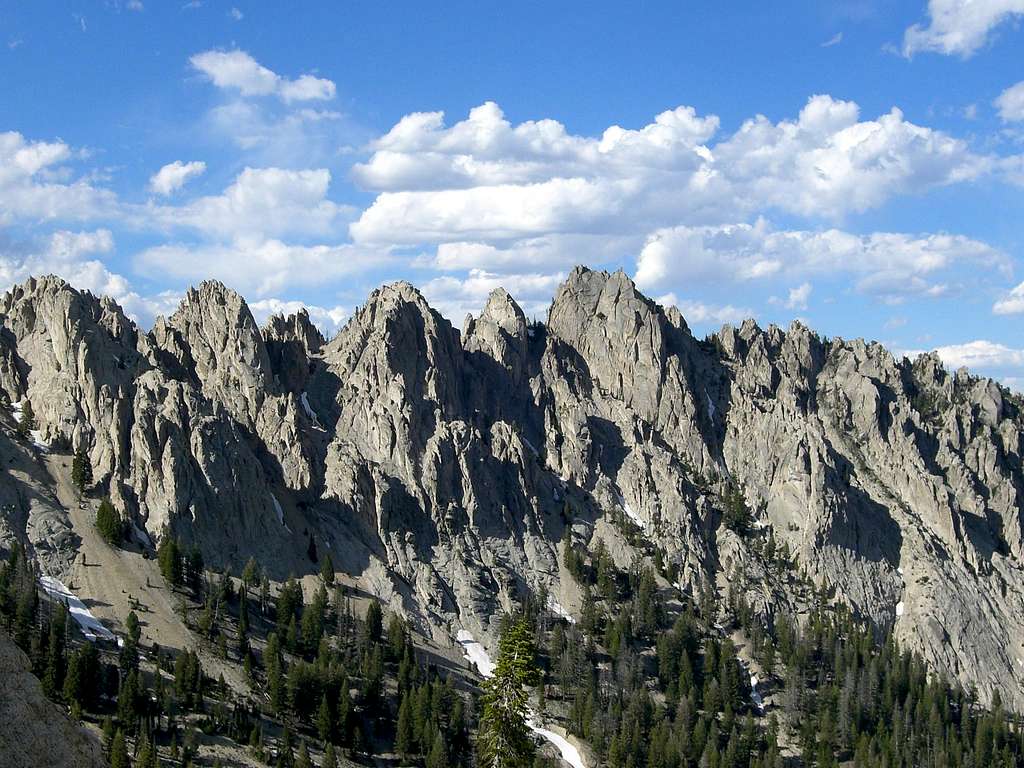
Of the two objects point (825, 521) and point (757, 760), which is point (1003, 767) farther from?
point (825, 521)

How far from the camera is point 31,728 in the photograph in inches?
936

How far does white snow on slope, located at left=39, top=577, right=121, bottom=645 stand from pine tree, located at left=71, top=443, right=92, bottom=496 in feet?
61.4

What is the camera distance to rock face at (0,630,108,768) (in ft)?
76.2

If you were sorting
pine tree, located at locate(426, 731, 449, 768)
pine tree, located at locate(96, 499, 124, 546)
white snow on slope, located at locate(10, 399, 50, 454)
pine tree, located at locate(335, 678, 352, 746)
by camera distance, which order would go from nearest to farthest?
pine tree, located at locate(426, 731, 449, 768) → pine tree, located at locate(335, 678, 352, 746) → pine tree, located at locate(96, 499, 124, 546) → white snow on slope, located at locate(10, 399, 50, 454)

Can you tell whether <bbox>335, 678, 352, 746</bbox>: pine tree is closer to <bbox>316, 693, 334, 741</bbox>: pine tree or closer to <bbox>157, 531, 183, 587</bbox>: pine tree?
<bbox>316, 693, 334, 741</bbox>: pine tree

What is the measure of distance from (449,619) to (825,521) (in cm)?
8224

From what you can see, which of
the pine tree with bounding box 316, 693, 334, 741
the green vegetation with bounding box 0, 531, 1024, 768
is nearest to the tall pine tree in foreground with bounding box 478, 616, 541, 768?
the green vegetation with bounding box 0, 531, 1024, 768

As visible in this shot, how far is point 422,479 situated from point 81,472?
58686mm

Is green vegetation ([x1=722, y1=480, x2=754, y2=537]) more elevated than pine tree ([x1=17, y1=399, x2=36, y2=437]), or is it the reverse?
pine tree ([x1=17, y1=399, x2=36, y2=437])

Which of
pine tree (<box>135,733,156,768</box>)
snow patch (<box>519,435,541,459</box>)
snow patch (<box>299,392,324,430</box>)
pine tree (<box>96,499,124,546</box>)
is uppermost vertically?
snow patch (<box>299,392,324,430</box>)

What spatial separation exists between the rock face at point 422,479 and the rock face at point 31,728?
367ft

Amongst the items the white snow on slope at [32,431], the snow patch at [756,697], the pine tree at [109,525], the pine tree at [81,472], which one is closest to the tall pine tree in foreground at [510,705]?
the pine tree at [109,525]

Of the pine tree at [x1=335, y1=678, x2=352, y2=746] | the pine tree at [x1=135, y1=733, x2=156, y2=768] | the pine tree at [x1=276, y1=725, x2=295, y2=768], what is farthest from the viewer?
the pine tree at [x1=335, y1=678, x2=352, y2=746]

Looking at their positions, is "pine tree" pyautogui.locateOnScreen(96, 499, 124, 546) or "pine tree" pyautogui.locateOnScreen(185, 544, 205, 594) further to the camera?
"pine tree" pyautogui.locateOnScreen(96, 499, 124, 546)
